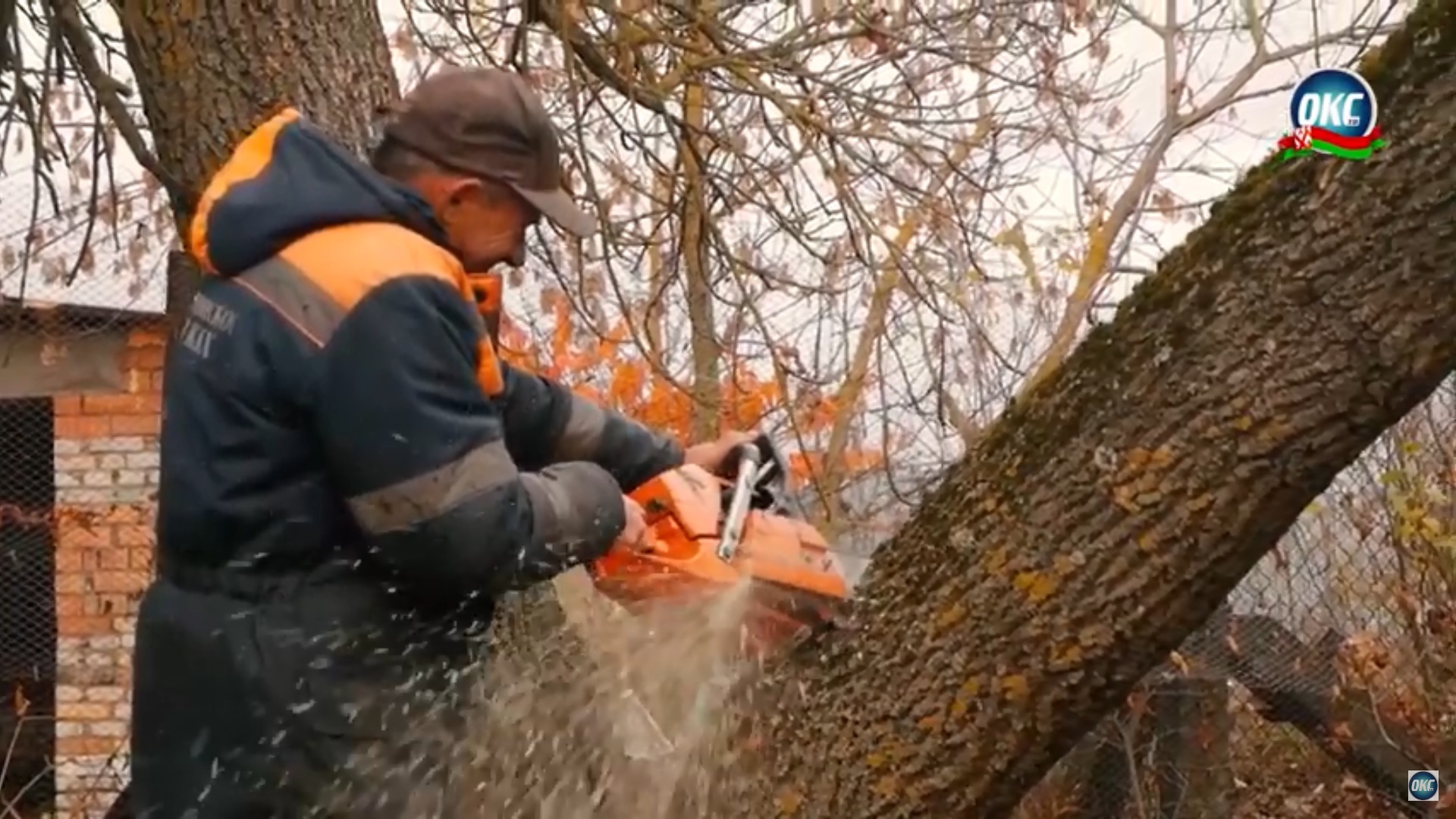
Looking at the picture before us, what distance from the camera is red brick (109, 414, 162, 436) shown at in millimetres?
8133

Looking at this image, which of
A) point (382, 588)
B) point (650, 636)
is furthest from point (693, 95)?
point (382, 588)

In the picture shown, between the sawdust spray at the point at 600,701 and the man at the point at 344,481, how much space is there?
252 mm

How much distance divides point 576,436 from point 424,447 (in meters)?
0.79

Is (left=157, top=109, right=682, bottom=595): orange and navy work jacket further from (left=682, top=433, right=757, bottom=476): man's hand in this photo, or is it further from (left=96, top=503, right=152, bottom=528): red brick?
(left=96, top=503, right=152, bottom=528): red brick

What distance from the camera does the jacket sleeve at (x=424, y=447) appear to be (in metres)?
2.27

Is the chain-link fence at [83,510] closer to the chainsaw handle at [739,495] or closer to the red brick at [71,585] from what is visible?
the red brick at [71,585]

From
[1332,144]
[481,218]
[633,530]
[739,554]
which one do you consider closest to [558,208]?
[481,218]

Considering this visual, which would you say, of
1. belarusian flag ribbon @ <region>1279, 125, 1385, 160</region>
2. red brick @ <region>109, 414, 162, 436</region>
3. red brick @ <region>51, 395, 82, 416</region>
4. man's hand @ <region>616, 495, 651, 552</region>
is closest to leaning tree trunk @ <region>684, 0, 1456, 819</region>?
belarusian flag ribbon @ <region>1279, 125, 1385, 160</region>

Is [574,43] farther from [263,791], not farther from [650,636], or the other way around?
[263,791]

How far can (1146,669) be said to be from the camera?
2758 millimetres

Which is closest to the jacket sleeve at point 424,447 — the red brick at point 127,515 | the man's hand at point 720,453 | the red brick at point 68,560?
the man's hand at point 720,453

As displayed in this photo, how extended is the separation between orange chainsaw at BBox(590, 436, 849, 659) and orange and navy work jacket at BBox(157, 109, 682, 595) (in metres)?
0.22

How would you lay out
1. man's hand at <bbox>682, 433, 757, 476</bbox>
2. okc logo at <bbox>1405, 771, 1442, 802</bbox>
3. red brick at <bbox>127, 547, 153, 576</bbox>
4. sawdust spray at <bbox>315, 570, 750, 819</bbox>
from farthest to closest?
red brick at <bbox>127, 547, 153, 576</bbox>, okc logo at <bbox>1405, 771, 1442, 802</bbox>, man's hand at <bbox>682, 433, 757, 476</bbox>, sawdust spray at <bbox>315, 570, 750, 819</bbox>

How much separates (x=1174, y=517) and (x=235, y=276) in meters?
1.37
